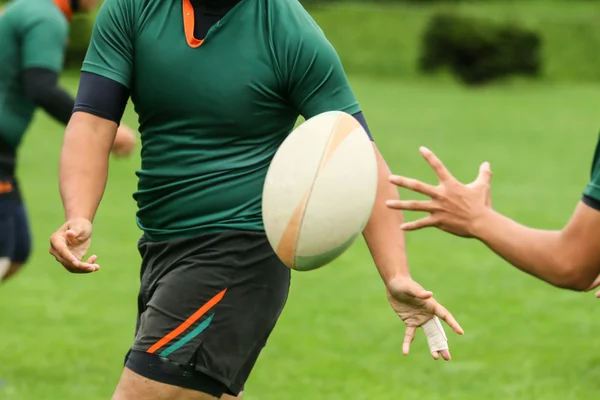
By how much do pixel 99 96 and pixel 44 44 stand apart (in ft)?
7.42

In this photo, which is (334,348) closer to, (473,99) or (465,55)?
(473,99)

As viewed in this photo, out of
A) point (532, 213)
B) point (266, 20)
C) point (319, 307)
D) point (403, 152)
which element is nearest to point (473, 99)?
point (403, 152)

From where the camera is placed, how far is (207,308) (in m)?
4.11

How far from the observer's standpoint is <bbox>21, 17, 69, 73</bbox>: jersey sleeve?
6.25 meters

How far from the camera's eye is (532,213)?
1423 centimetres

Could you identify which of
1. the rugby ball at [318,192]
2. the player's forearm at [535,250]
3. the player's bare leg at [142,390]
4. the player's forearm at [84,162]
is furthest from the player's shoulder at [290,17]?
the player's bare leg at [142,390]

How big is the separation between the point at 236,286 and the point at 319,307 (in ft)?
18.1

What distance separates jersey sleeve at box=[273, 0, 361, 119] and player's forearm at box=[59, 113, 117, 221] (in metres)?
0.70

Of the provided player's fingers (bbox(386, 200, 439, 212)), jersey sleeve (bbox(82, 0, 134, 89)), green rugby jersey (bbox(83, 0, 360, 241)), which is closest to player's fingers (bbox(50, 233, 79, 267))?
green rugby jersey (bbox(83, 0, 360, 241))

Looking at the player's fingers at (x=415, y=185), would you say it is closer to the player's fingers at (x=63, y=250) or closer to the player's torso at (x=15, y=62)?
the player's fingers at (x=63, y=250)

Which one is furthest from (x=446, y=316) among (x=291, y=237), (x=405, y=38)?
(x=405, y=38)

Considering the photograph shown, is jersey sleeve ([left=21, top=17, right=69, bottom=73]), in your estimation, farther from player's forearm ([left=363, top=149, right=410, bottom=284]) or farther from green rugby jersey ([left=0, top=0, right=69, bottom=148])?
player's forearm ([left=363, top=149, right=410, bottom=284])

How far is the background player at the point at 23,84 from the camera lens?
6.16 metres

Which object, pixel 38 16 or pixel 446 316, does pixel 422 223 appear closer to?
pixel 446 316
